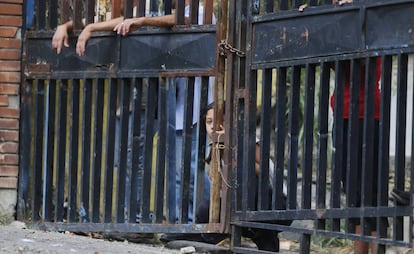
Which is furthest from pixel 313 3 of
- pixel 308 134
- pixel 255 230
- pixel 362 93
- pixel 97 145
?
pixel 97 145

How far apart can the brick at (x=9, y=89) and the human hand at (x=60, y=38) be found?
48cm

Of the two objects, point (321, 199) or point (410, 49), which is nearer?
point (410, 49)

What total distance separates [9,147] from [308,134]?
7.61 ft

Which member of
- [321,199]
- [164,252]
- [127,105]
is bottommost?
[164,252]

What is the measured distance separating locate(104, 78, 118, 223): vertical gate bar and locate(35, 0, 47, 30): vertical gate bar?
0.79 meters

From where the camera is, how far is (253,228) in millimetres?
5703

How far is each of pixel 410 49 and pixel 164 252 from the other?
192 centimetres

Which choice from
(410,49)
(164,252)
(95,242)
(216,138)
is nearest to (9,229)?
(95,242)

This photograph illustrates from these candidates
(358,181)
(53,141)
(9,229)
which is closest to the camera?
(358,181)

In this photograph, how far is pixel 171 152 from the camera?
5957mm

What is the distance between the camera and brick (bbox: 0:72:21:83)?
663 centimetres

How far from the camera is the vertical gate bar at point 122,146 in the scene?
6.11 m

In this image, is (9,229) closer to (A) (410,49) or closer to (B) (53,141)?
(B) (53,141)

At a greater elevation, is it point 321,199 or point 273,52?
point 273,52
